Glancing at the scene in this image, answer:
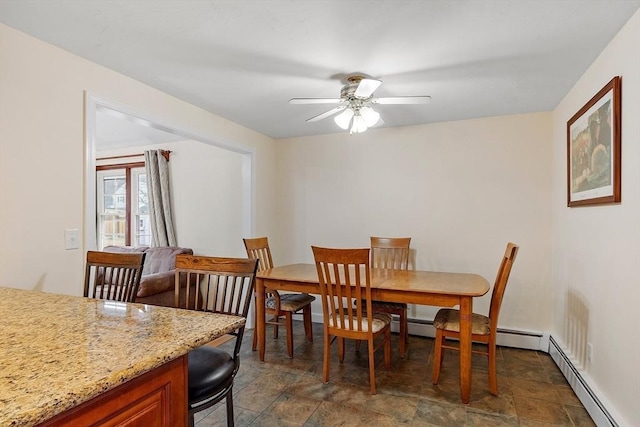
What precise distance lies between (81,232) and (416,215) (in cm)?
304

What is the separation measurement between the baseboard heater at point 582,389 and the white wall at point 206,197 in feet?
10.9

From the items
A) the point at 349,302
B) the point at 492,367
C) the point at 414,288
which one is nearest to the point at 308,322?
the point at 349,302

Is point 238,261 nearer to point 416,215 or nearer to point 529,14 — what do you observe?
point 529,14

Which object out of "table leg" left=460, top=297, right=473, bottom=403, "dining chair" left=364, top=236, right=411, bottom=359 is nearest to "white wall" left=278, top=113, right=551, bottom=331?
"dining chair" left=364, top=236, right=411, bottom=359

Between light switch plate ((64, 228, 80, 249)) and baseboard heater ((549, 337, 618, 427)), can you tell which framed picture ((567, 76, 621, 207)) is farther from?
light switch plate ((64, 228, 80, 249))

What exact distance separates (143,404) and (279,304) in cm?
224

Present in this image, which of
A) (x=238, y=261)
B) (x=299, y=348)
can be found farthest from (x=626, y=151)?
(x=299, y=348)

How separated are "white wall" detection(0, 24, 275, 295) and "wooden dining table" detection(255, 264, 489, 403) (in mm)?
1436

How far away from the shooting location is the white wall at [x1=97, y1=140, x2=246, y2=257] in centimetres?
435

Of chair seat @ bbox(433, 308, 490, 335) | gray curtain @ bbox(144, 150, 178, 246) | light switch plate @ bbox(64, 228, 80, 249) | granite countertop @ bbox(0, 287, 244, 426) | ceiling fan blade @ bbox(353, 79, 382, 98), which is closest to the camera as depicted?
granite countertop @ bbox(0, 287, 244, 426)

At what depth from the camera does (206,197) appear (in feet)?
14.8

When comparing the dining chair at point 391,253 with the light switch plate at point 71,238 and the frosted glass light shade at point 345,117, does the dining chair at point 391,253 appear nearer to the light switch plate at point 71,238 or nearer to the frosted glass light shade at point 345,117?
the frosted glass light shade at point 345,117

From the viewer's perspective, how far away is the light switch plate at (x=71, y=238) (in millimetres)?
2080

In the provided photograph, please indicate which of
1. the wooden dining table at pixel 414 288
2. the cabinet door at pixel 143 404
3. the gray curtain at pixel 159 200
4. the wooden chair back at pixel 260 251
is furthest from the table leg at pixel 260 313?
the gray curtain at pixel 159 200
